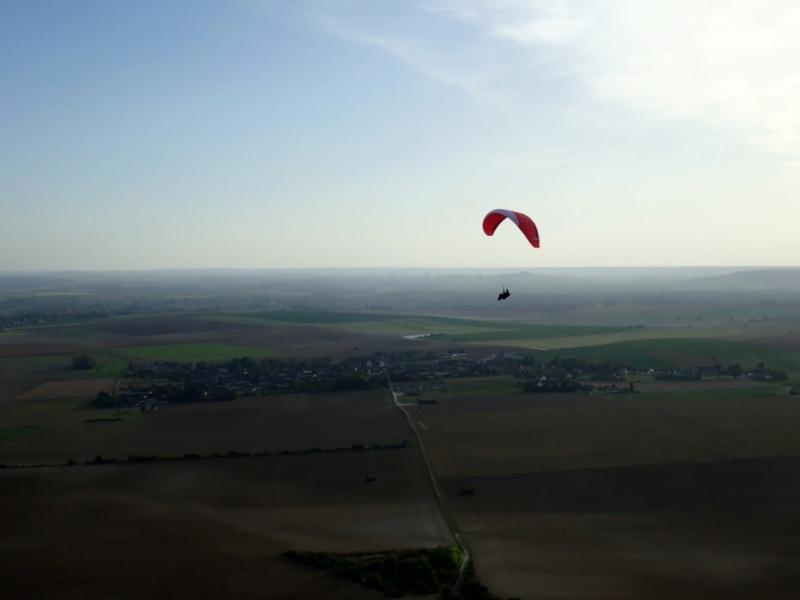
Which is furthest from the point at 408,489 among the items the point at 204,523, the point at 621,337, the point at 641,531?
the point at 621,337

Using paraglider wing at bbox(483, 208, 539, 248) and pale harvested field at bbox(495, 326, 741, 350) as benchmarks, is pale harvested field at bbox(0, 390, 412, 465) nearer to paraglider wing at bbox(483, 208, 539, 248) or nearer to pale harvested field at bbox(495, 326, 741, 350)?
paraglider wing at bbox(483, 208, 539, 248)

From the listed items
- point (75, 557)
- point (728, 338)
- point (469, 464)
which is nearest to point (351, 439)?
point (469, 464)

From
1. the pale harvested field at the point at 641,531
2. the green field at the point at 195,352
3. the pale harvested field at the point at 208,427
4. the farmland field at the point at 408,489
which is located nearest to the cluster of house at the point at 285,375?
the farmland field at the point at 408,489

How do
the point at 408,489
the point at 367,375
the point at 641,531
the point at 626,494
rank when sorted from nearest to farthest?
the point at 641,531 < the point at 626,494 < the point at 408,489 < the point at 367,375

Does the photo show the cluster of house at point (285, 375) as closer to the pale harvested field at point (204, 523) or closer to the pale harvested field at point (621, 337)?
the pale harvested field at point (621, 337)

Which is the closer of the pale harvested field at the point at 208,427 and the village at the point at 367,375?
the pale harvested field at the point at 208,427

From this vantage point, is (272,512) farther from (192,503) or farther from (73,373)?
(73,373)

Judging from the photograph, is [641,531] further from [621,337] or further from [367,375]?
[621,337]
